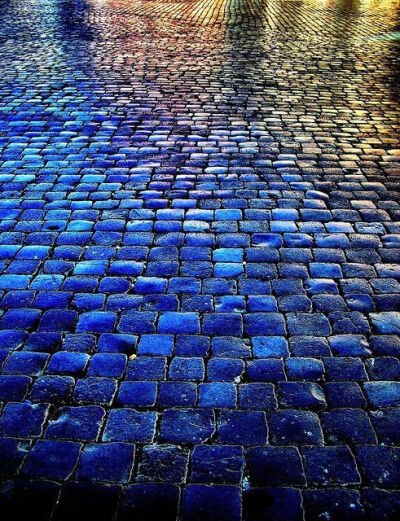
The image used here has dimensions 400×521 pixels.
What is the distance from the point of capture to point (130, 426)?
2.48 m

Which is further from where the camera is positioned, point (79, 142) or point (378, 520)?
point (79, 142)

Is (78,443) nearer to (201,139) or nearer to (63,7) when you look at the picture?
(201,139)

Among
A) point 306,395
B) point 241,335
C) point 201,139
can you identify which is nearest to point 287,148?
point 201,139

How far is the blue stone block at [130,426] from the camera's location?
2.42 metres

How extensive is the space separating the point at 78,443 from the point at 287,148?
179 inches

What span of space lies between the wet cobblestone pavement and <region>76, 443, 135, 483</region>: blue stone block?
0.01 m

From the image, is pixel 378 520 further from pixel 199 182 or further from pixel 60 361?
pixel 199 182

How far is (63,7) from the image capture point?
57.3 ft

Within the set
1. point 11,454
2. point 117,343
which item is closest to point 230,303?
point 117,343

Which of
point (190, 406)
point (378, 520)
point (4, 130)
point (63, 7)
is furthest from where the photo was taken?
point (63, 7)

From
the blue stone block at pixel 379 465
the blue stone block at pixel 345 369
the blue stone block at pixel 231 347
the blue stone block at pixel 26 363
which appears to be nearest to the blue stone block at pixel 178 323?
the blue stone block at pixel 231 347

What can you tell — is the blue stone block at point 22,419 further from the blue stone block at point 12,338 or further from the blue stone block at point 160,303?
the blue stone block at point 160,303

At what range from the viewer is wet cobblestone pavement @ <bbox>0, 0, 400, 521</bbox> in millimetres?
2229

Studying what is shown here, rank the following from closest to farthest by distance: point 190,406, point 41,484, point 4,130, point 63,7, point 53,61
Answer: point 41,484 → point 190,406 → point 4,130 → point 53,61 → point 63,7
